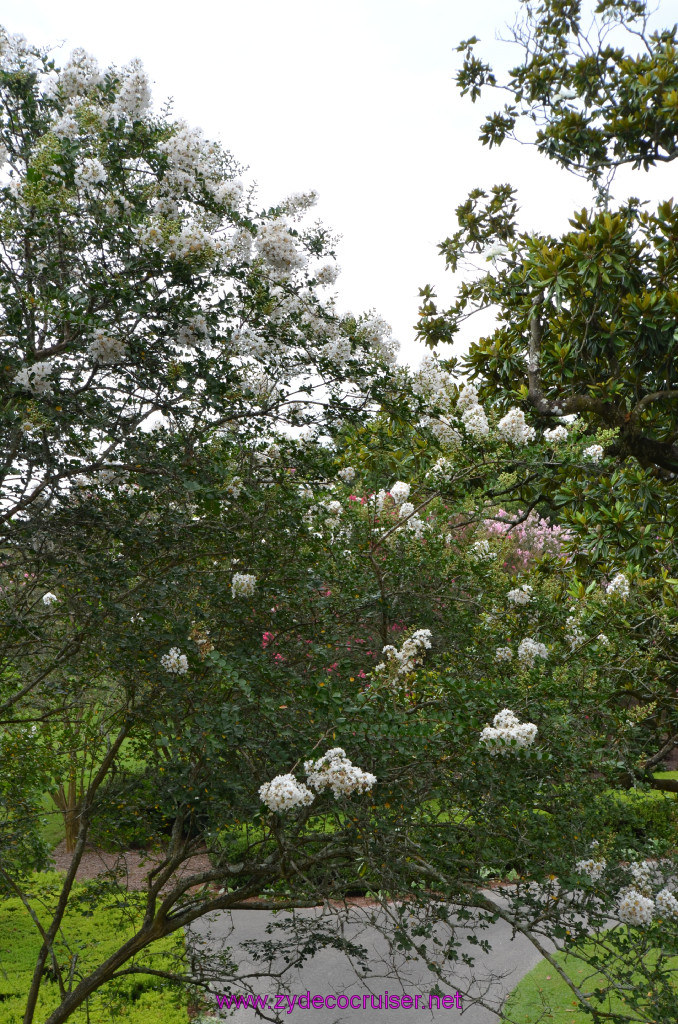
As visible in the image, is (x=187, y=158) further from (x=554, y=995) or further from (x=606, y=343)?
(x=554, y=995)

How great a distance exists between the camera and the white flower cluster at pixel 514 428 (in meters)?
3.82

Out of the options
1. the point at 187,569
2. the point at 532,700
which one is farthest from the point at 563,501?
the point at 187,569

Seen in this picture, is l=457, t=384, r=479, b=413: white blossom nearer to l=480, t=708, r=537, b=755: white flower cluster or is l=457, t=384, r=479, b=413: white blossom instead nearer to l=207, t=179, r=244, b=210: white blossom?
l=207, t=179, r=244, b=210: white blossom

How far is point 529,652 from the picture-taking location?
11.8 feet

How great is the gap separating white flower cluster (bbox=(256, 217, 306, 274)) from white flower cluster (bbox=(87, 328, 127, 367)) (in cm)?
83

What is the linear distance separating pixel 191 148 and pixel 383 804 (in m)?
2.82

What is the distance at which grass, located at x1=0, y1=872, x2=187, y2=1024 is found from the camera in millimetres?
5096

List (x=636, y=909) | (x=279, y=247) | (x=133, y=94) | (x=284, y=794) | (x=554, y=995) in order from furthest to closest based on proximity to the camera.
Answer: (x=554, y=995) < (x=279, y=247) < (x=133, y=94) < (x=636, y=909) < (x=284, y=794)

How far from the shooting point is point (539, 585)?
4.46 meters

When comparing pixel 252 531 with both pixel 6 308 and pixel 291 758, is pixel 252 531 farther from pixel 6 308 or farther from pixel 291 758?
pixel 6 308

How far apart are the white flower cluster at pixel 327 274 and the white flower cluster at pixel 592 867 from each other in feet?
9.30

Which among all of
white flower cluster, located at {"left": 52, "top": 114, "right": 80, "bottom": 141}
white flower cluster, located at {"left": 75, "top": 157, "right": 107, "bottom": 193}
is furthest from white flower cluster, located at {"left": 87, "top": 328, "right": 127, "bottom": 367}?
white flower cluster, located at {"left": 52, "top": 114, "right": 80, "bottom": 141}

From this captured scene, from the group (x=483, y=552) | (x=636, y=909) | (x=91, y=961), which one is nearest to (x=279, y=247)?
(x=483, y=552)

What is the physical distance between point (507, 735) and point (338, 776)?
26.9 inches
